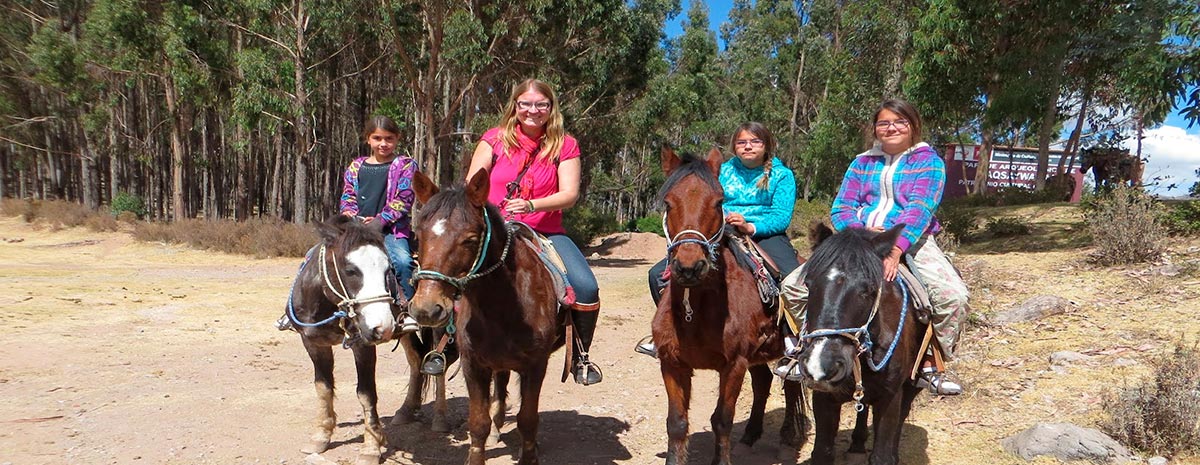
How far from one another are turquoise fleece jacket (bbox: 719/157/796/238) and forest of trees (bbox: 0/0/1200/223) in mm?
1821

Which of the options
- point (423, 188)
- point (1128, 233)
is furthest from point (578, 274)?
point (1128, 233)

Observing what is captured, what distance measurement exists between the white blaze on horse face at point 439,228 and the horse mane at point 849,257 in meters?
1.96

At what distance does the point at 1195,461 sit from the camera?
4.20 meters

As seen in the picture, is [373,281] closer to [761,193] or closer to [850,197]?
[761,193]

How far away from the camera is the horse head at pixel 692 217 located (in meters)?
3.38

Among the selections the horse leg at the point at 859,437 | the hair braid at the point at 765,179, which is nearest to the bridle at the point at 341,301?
the hair braid at the point at 765,179

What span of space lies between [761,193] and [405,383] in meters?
4.70

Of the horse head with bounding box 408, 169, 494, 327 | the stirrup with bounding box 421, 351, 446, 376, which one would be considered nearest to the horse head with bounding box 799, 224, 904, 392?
the horse head with bounding box 408, 169, 494, 327

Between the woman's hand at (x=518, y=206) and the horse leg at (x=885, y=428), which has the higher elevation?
the woman's hand at (x=518, y=206)

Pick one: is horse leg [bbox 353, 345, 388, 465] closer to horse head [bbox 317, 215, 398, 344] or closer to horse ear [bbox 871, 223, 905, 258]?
horse head [bbox 317, 215, 398, 344]

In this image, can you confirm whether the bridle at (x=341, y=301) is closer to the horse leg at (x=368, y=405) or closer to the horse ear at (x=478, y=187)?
the horse leg at (x=368, y=405)

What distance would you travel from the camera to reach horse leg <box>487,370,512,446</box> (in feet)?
15.5

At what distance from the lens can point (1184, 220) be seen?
31.8 feet

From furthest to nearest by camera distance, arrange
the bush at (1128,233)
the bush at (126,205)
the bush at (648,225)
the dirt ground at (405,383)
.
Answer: the bush at (648,225) → the bush at (126,205) → the bush at (1128,233) → the dirt ground at (405,383)
